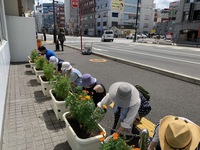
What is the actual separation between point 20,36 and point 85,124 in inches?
341

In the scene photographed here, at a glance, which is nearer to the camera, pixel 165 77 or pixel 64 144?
pixel 64 144

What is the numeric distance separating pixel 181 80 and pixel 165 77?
62cm

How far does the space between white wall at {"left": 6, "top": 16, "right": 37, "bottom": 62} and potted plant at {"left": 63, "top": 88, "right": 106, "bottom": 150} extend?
26.7 ft

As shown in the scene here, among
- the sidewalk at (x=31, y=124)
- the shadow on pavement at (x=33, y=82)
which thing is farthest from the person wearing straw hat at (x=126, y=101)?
the shadow on pavement at (x=33, y=82)

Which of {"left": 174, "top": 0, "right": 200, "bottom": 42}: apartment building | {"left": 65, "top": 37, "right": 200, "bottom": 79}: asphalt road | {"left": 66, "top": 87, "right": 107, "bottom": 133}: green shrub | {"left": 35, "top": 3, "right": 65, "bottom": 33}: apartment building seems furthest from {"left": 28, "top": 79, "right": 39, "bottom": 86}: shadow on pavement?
{"left": 35, "top": 3, "right": 65, "bottom": 33}: apartment building

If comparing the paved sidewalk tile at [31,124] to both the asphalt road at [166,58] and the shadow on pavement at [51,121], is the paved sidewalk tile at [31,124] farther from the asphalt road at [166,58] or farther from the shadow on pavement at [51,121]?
the asphalt road at [166,58]

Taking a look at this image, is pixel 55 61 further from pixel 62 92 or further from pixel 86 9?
pixel 86 9

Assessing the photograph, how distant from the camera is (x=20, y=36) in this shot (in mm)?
9344

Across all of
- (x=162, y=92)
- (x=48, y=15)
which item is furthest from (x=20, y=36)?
(x=48, y=15)

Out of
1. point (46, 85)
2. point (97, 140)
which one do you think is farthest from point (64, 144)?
point (46, 85)

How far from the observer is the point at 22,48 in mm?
9484

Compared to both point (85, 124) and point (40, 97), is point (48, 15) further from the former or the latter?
point (85, 124)

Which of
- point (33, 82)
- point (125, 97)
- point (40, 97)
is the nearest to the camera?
point (125, 97)

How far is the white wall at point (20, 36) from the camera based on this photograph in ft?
29.7
